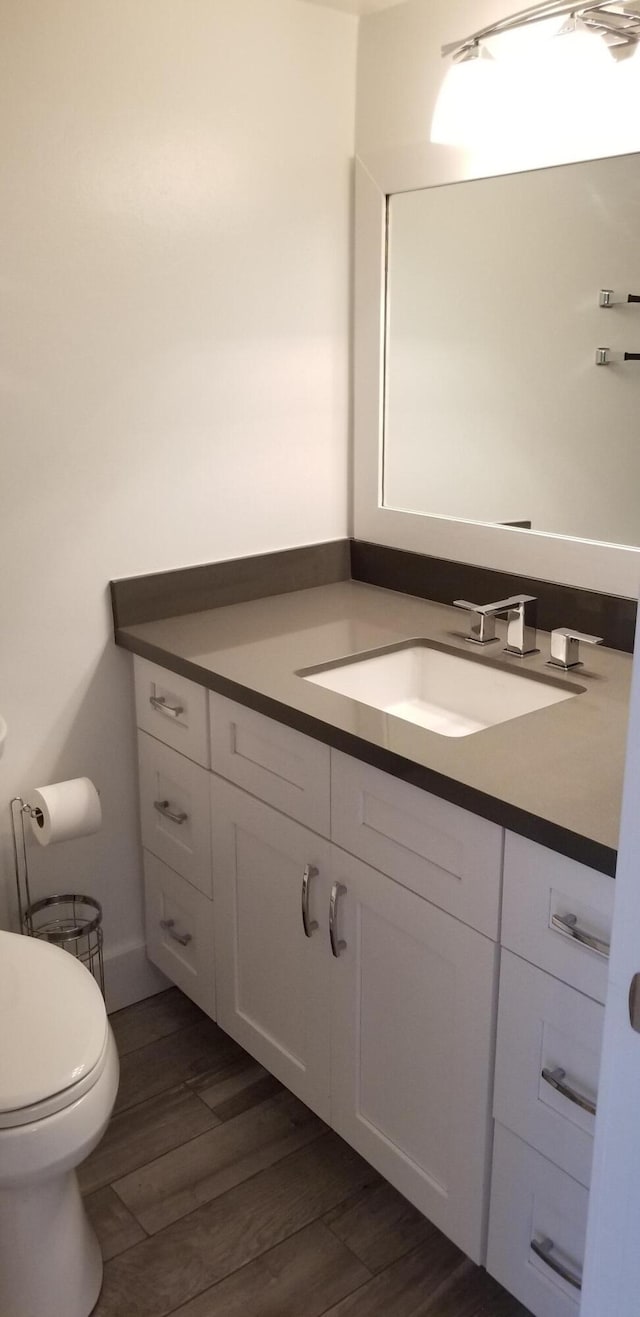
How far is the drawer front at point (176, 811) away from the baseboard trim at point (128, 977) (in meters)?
0.24

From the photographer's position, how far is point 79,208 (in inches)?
72.0

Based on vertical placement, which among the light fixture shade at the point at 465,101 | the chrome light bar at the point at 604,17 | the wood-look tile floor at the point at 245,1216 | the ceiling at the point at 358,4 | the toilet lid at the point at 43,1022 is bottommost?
the wood-look tile floor at the point at 245,1216

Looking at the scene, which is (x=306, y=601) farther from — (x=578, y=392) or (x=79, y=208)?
(x=79, y=208)

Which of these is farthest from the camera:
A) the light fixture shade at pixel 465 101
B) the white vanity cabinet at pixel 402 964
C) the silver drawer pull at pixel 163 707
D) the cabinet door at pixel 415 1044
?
the silver drawer pull at pixel 163 707

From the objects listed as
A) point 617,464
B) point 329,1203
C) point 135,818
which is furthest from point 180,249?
point 329,1203

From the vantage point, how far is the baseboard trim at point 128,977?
2.22 m

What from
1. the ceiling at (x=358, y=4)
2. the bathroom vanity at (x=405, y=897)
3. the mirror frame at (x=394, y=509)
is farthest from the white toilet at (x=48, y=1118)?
the ceiling at (x=358, y=4)

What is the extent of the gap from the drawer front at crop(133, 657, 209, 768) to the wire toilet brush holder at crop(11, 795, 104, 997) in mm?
284

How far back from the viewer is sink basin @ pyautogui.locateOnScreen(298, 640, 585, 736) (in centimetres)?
181

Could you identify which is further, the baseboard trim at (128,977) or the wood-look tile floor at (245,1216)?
the baseboard trim at (128,977)

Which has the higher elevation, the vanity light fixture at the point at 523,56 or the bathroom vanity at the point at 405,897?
the vanity light fixture at the point at 523,56

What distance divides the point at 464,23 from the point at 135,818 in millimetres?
1627

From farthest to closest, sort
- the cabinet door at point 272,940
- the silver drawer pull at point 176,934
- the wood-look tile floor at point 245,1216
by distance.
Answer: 1. the silver drawer pull at point 176,934
2. the cabinet door at point 272,940
3. the wood-look tile floor at point 245,1216

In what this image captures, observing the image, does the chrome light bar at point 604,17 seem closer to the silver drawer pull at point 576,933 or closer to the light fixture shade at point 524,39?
the light fixture shade at point 524,39
